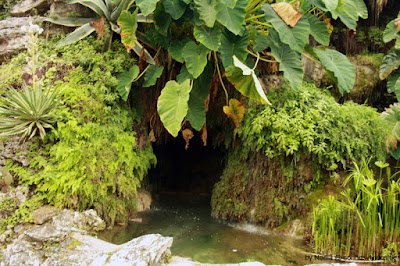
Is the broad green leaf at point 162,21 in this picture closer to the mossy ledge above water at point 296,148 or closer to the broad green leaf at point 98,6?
the broad green leaf at point 98,6

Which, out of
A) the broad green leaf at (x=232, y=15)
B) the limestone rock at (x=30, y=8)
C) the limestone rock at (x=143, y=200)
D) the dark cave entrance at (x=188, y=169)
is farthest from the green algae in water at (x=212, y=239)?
the limestone rock at (x=30, y=8)

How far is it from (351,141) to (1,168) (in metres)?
4.48

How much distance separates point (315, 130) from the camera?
554 cm

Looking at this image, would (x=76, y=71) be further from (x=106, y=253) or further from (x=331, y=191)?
(x=331, y=191)

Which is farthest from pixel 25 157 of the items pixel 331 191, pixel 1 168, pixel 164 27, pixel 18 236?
pixel 331 191

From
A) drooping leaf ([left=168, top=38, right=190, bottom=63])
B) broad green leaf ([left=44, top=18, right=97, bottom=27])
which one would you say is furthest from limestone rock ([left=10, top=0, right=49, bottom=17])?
drooping leaf ([left=168, top=38, right=190, bottom=63])

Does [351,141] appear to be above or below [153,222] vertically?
above

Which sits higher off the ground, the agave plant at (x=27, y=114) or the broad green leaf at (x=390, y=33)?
the broad green leaf at (x=390, y=33)

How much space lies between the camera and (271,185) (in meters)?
5.80

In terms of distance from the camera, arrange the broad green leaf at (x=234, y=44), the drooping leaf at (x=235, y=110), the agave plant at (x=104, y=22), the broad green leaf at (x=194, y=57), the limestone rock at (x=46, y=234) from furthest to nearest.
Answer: the agave plant at (x=104, y=22) < the drooping leaf at (x=235, y=110) < the broad green leaf at (x=234, y=44) < the broad green leaf at (x=194, y=57) < the limestone rock at (x=46, y=234)

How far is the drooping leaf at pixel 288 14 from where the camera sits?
16.8 feet

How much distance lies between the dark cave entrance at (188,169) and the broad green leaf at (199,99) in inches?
97.6

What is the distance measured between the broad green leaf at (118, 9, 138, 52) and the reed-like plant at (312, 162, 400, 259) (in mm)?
3298

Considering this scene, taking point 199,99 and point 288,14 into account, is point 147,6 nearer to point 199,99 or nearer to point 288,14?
point 199,99
